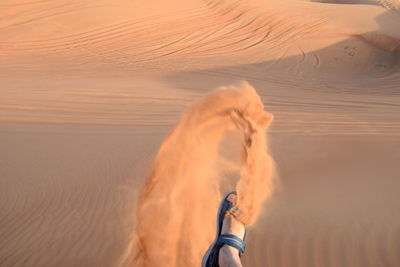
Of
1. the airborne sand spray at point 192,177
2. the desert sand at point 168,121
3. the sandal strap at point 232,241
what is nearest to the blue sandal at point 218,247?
the sandal strap at point 232,241

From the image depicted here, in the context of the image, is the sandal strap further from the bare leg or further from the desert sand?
the desert sand

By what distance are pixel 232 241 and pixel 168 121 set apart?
479cm

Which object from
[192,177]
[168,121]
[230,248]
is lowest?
[230,248]

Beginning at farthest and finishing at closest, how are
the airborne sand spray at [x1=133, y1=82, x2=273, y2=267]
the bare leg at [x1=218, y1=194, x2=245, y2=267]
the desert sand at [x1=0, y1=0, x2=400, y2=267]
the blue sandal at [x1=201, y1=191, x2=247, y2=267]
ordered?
the desert sand at [x1=0, y1=0, x2=400, y2=267], the airborne sand spray at [x1=133, y1=82, x2=273, y2=267], the blue sandal at [x1=201, y1=191, x2=247, y2=267], the bare leg at [x1=218, y1=194, x2=245, y2=267]

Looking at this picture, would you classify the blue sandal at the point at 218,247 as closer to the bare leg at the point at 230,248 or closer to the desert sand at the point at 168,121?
the bare leg at the point at 230,248

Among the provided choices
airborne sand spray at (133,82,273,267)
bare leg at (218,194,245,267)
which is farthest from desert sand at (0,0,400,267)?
bare leg at (218,194,245,267)

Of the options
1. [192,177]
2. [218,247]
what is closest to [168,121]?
[192,177]

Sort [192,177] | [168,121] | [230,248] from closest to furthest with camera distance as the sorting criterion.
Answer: [230,248] → [192,177] → [168,121]

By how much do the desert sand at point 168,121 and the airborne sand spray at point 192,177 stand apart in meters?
0.10

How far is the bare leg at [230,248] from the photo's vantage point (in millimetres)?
2431

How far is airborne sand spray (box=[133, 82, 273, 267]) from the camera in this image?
296cm

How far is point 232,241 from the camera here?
261 centimetres

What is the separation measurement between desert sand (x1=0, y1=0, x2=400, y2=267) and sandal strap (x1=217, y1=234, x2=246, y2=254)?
0.64 m

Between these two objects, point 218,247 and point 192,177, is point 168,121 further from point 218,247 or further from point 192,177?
point 218,247
